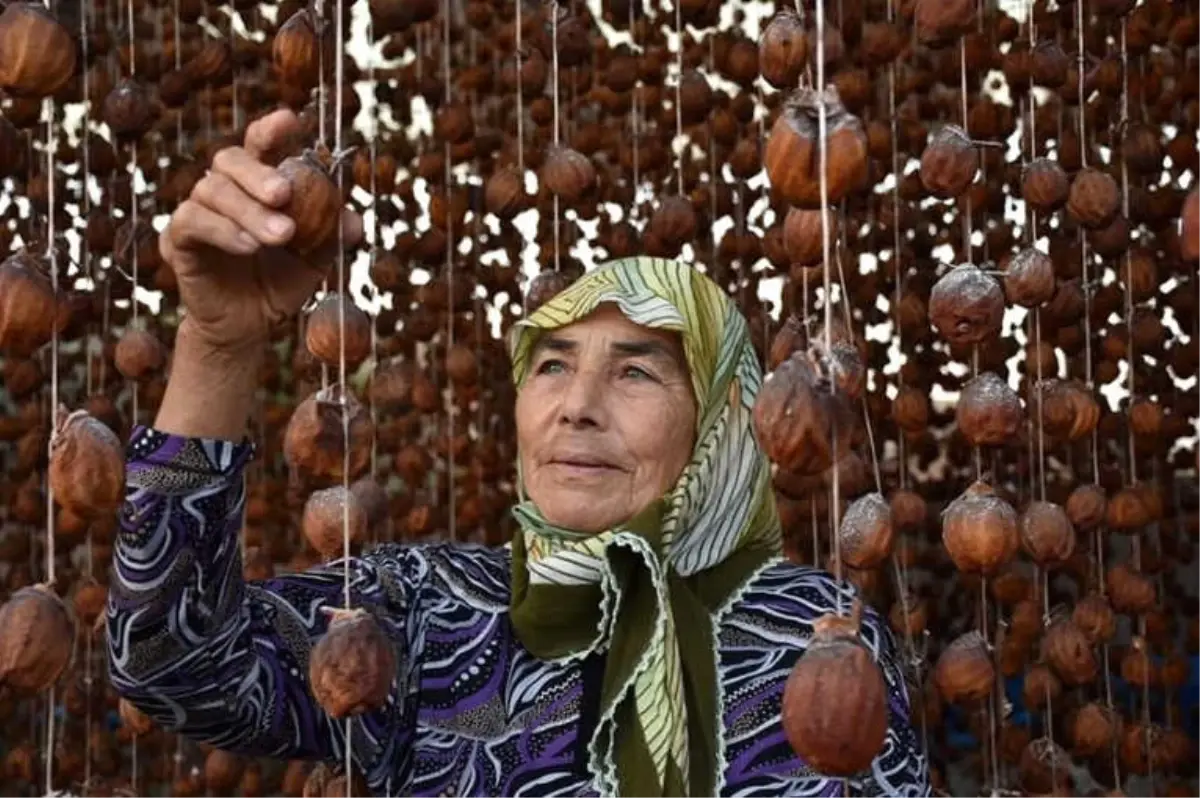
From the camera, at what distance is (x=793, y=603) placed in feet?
5.34

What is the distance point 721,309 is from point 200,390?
0.59 meters

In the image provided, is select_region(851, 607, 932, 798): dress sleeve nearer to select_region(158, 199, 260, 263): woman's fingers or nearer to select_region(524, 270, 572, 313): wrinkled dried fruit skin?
select_region(524, 270, 572, 313): wrinkled dried fruit skin

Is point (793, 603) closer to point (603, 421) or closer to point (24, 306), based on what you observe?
point (603, 421)

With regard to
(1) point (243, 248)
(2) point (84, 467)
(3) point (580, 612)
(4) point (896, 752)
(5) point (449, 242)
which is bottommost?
(4) point (896, 752)

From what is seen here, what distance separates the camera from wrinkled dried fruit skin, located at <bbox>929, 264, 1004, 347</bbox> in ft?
3.98

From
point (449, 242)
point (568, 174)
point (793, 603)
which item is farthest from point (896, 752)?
point (449, 242)

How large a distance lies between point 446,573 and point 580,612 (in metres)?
0.13

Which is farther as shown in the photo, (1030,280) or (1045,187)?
(1045,187)

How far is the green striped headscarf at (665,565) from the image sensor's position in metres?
1.51

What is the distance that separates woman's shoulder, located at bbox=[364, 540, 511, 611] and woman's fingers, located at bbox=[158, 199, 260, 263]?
Result: 52cm

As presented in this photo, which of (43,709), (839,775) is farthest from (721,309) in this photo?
(43,709)

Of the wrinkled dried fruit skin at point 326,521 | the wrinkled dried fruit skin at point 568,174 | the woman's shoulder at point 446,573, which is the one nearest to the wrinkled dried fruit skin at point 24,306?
the wrinkled dried fruit skin at point 326,521

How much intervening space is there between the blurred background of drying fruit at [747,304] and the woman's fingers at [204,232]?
0.04m

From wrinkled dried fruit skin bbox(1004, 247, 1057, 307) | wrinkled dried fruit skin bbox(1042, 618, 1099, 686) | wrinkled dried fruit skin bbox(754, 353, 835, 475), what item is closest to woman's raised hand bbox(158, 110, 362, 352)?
wrinkled dried fruit skin bbox(754, 353, 835, 475)
